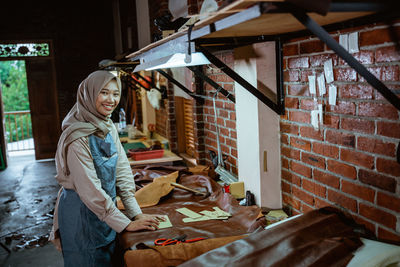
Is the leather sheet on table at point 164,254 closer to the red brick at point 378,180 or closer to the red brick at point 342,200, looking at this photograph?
the red brick at point 342,200

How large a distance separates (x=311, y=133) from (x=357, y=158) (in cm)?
32

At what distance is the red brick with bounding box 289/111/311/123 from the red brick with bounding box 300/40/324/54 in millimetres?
297

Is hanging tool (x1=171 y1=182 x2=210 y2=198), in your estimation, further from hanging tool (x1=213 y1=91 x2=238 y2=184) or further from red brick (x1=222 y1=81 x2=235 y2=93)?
red brick (x1=222 y1=81 x2=235 y2=93)

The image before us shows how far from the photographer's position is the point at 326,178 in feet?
5.58

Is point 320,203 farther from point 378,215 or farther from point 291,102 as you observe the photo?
point 291,102

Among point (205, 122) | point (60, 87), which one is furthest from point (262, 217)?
point (60, 87)

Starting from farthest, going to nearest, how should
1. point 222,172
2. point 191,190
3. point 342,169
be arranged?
point 222,172, point 191,190, point 342,169

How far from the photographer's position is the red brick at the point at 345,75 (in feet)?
4.80

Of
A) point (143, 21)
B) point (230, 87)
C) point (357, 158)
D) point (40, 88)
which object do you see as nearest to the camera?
point (357, 158)

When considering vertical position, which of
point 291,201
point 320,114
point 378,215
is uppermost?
point 320,114

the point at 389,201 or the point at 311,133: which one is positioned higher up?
the point at 311,133

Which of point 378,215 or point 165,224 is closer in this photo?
point 378,215

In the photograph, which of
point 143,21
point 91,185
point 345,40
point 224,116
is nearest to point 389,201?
point 345,40

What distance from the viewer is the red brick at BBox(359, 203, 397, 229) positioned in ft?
4.44
